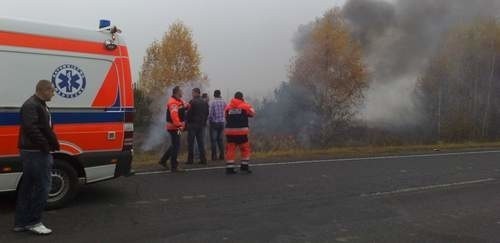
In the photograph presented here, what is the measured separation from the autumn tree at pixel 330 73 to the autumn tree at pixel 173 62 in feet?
28.0

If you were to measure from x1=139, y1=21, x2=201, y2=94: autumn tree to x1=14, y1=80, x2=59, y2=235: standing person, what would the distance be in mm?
31791

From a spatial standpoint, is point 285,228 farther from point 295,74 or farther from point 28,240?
point 295,74

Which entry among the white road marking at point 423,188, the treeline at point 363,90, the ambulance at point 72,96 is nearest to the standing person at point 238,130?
the white road marking at point 423,188

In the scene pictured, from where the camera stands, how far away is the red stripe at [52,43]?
6496 mm

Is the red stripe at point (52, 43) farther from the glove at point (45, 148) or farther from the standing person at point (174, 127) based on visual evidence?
the standing person at point (174, 127)

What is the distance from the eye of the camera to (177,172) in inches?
412

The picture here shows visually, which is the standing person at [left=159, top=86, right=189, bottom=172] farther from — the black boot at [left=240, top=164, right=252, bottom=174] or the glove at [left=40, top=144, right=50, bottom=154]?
the glove at [left=40, top=144, right=50, bottom=154]

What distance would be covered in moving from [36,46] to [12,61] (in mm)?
339

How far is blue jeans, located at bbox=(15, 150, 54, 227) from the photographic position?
582 cm

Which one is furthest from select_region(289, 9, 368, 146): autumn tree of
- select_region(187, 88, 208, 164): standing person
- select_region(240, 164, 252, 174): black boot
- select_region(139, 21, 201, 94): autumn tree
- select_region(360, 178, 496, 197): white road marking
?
select_region(360, 178, 496, 197): white road marking

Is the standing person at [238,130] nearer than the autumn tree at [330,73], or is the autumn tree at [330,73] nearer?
the standing person at [238,130]

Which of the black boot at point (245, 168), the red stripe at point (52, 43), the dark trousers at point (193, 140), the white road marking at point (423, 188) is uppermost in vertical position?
the red stripe at point (52, 43)

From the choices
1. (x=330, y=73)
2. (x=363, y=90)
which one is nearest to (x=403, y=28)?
(x=363, y=90)

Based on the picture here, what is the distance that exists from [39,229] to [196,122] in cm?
642
